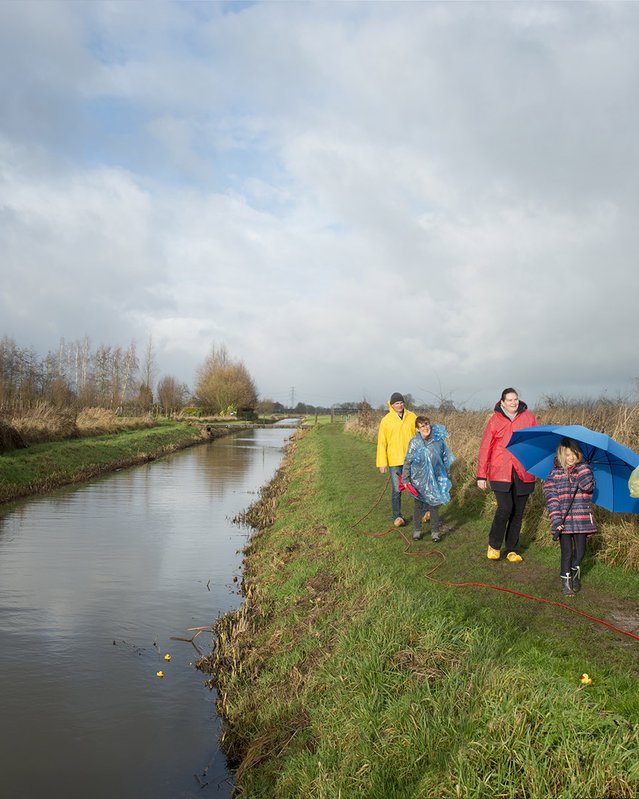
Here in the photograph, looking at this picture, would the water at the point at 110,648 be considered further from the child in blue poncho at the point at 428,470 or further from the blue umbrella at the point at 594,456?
the blue umbrella at the point at 594,456

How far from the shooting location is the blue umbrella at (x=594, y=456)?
615cm

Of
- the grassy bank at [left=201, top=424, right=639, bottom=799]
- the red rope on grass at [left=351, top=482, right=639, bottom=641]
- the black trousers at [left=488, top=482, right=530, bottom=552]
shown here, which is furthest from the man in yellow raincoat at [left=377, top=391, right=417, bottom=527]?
the black trousers at [left=488, top=482, right=530, bottom=552]

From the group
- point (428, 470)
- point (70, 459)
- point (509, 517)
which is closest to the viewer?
point (509, 517)

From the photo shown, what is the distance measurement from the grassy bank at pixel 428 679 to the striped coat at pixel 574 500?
2.40 ft

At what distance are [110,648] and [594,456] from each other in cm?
599

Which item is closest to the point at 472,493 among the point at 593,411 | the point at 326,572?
the point at 593,411

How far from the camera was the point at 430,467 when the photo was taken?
8.84 metres

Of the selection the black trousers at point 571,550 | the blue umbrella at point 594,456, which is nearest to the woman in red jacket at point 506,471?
the blue umbrella at point 594,456

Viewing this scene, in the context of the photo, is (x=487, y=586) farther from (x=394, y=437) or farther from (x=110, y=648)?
(x=110, y=648)

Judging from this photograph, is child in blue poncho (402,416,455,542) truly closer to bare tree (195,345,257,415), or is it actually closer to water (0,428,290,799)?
water (0,428,290,799)

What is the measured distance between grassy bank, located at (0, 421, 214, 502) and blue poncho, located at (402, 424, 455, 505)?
12.3 metres

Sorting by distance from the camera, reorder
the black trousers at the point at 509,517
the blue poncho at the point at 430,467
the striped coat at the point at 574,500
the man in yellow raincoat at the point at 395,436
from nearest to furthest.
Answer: the striped coat at the point at 574,500, the black trousers at the point at 509,517, the blue poncho at the point at 430,467, the man in yellow raincoat at the point at 395,436

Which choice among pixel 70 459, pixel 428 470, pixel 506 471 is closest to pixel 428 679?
pixel 506 471

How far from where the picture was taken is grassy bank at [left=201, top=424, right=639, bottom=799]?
11.4 ft
